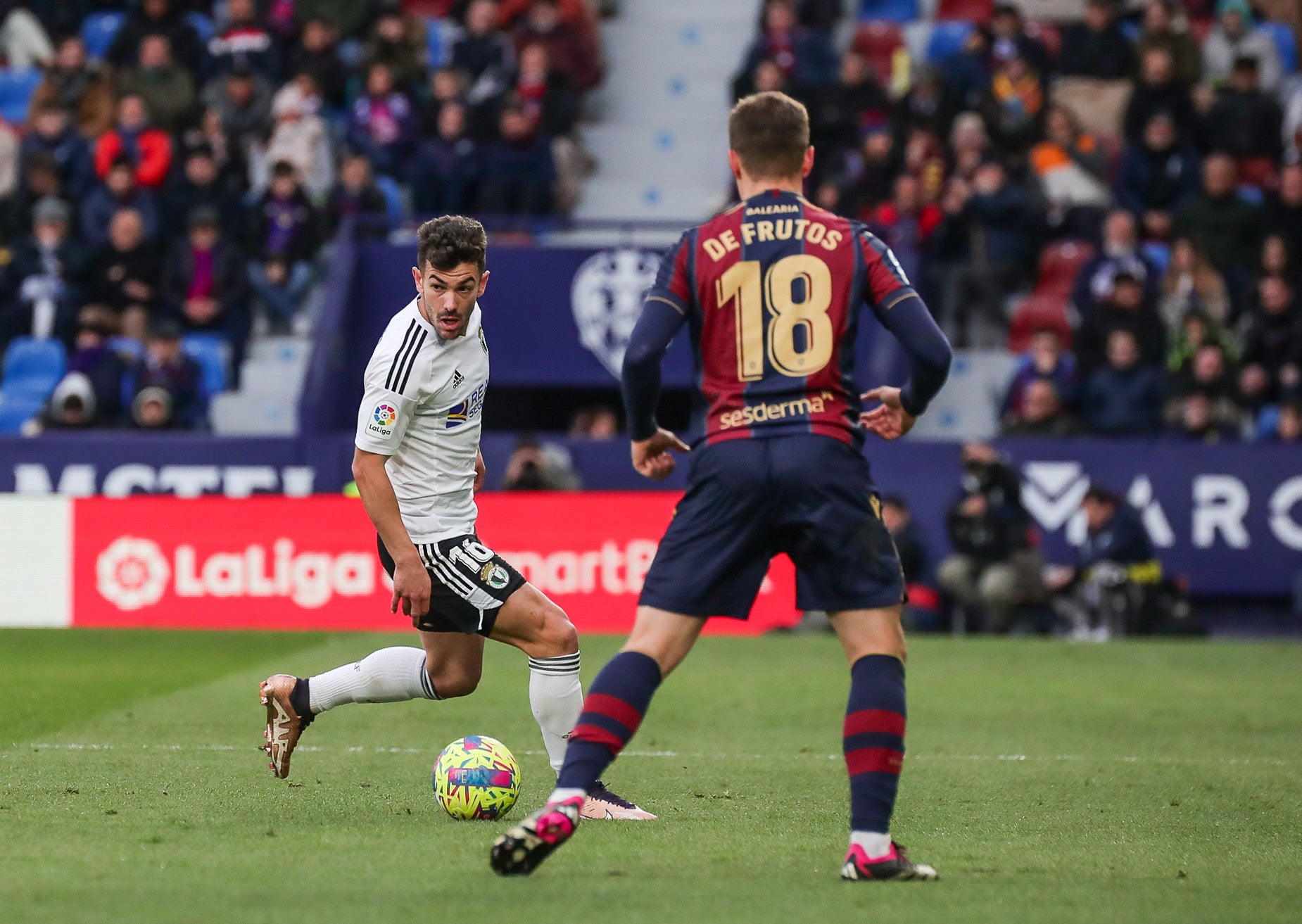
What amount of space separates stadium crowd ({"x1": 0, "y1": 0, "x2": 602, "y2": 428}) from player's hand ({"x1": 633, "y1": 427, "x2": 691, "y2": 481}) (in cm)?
1204

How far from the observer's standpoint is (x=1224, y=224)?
1734 centimetres

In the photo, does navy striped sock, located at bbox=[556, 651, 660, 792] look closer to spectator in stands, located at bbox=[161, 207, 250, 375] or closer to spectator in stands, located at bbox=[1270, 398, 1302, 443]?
spectator in stands, located at bbox=[1270, 398, 1302, 443]

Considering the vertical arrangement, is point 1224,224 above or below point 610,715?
above

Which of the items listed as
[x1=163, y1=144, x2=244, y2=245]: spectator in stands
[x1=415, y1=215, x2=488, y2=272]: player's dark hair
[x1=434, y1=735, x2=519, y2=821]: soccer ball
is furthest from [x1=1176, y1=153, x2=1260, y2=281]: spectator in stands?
[x1=434, y1=735, x2=519, y2=821]: soccer ball

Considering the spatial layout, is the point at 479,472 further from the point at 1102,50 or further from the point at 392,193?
the point at 1102,50

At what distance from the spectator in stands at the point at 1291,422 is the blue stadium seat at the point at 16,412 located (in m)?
11.3

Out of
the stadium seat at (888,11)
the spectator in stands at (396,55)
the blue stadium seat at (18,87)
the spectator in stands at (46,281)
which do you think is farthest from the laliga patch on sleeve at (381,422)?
the blue stadium seat at (18,87)

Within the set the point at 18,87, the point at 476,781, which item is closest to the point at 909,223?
the point at 18,87

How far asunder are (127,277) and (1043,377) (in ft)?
28.6

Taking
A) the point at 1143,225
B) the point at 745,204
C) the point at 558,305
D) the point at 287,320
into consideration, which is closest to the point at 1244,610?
the point at 1143,225

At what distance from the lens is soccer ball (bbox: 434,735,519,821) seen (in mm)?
6195

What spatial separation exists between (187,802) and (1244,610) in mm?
11479

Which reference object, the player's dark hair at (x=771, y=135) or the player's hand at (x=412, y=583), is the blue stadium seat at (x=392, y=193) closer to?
the player's hand at (x=412, y=583)

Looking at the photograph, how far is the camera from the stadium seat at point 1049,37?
19047 millimetres
